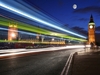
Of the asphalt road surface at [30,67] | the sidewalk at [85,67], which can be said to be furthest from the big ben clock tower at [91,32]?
the asphalt road surface at [30,67]

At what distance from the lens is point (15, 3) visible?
22656 mm

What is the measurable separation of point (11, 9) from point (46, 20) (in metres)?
13.3

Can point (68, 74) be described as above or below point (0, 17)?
below

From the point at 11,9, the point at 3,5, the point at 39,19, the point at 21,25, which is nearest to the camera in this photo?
the point at 3,5

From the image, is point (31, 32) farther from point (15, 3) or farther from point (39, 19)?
point (15, 3)

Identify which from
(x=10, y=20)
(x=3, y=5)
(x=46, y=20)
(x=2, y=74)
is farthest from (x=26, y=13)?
(x=2, y=74)

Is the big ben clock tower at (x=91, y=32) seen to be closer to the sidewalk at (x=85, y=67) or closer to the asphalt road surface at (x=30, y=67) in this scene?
the sidewalk at (x=85, y=67)

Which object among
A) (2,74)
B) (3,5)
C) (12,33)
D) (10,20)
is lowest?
(2,74)

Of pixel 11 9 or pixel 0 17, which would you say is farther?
pixel 11 9

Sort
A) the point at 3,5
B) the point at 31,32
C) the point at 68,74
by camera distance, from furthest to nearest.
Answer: the point at 31,32 → the point at 3,5 → the point at 68,74

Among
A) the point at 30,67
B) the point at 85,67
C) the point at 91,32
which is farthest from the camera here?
the point at 91,32

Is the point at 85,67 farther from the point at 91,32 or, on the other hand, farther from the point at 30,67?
the point at 91,32

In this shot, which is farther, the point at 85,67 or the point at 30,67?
the point at 30,67

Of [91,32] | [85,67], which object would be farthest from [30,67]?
[91,32]
